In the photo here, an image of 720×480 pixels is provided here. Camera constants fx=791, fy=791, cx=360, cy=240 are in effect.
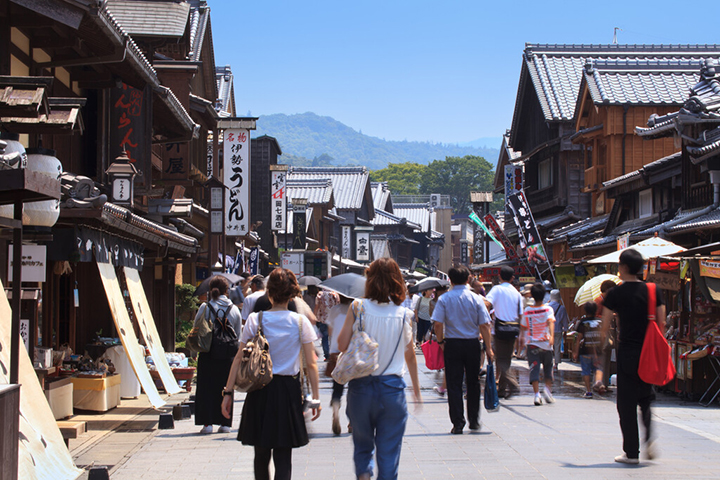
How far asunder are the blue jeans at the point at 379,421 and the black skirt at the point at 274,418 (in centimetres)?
44

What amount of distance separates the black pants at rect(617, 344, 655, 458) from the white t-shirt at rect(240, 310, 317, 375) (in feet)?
10.2

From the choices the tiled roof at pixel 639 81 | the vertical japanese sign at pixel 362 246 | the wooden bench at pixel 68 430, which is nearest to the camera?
the wooden bench at pixel 68 430

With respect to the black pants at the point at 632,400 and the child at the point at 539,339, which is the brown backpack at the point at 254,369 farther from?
the child at the point at 539,339

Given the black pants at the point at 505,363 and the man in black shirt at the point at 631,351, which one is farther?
the black pants at the point at 505,363

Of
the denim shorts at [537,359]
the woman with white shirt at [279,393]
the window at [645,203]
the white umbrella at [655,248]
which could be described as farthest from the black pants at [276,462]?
the window at [645,203]

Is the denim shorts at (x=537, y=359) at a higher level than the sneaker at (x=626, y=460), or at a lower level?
higher

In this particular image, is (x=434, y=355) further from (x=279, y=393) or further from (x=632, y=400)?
(x=279, y=393)

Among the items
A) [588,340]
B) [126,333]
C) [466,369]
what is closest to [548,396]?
[588,340]

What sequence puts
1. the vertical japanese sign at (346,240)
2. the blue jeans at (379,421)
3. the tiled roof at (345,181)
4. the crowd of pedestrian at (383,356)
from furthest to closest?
1. the tiled roof at (345,181)
2. the vertical japanese sign at (346,240)
3. the crowd of pedestrian at (383,356)
4. the blue jeans at (379,421)

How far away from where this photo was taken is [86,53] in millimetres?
11641

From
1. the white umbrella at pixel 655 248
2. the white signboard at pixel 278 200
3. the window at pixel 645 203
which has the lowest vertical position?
the white umbrella at pixel 655 248

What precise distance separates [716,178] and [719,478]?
11.0 meters

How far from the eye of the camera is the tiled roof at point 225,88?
103 feet

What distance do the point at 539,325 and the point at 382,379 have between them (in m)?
6.92
